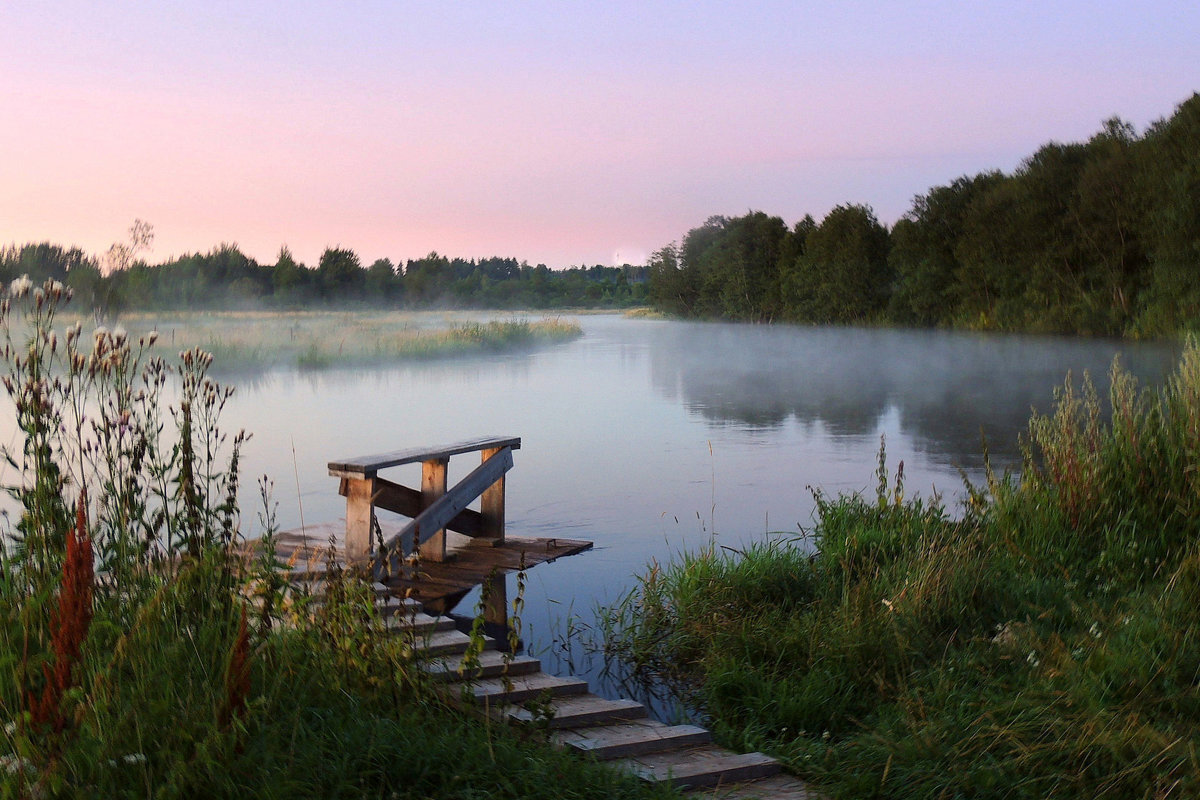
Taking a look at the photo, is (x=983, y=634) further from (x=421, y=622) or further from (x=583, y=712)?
(x=421, y=622)

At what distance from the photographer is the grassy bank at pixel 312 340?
27.1 meters

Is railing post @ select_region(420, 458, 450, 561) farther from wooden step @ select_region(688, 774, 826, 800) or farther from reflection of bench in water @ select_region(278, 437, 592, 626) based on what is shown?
wooden step @ select_region(688, 774, 826, 800)

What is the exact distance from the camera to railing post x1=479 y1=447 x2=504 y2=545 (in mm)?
7828

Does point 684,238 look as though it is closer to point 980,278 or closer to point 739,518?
point 980,278

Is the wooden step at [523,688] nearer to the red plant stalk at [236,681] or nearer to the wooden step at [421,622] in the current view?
the wooden step at [421,622]

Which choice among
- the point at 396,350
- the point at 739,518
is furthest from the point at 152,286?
the point at 739,518

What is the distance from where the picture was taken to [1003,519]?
693 centimetres

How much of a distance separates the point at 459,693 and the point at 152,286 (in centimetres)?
3839

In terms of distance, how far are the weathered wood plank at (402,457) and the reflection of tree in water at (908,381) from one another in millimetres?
5774

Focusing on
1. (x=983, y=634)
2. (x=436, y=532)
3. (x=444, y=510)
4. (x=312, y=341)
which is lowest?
(x=983, y=634)

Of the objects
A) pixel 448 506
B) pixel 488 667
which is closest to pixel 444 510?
pixel 448 506

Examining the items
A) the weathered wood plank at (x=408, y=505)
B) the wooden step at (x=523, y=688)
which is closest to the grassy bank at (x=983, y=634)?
the wooden step at (x=523, y=688)

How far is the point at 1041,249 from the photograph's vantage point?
43.6m

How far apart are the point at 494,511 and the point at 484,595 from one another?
388 centimetres
